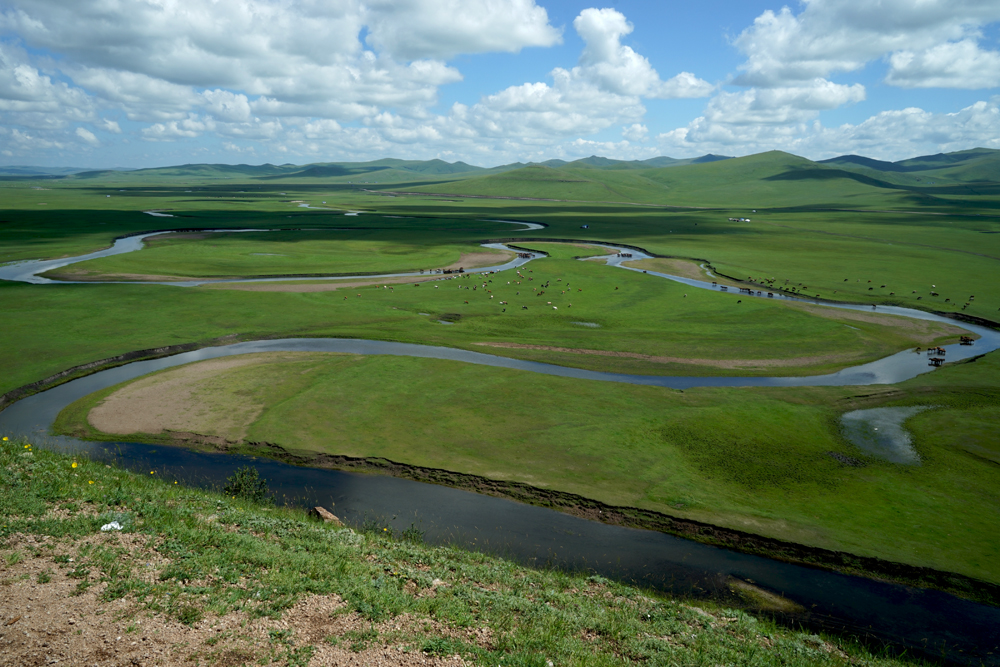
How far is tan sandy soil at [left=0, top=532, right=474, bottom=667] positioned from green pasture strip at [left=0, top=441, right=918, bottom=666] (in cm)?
9

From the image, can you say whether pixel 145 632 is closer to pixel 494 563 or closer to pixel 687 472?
pixel 494 563

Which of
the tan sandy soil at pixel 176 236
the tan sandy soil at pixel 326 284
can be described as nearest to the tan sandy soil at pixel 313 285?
the tan sandy soil at pixel 326 284

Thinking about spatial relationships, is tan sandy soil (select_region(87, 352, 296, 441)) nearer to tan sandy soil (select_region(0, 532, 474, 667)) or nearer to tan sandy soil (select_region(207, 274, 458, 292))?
tan sandy soil (select_region(0, 532, 474, 667))

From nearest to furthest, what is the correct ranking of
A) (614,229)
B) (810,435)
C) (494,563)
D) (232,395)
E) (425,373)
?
(494,563), (810,435), (232,395), (425,373), (614,229)

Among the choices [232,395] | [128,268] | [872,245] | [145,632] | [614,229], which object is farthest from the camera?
[614,229]

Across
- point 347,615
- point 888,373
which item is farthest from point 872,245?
point 347,615

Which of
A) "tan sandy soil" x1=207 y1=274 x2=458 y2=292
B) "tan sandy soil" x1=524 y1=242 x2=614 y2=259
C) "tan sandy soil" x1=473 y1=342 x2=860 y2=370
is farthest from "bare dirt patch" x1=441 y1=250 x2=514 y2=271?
"tan sandy soil" x1=473 y1=342 x2=860 y2=370

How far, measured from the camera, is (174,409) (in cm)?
3281

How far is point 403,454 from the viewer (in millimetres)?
28266

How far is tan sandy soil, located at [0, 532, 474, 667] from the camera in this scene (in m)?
10.3

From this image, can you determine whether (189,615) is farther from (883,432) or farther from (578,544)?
(883,432)

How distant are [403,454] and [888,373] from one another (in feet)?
125

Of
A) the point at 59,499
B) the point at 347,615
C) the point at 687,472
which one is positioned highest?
the point at 59,499

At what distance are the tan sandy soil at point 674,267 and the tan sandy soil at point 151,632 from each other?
264 ft
